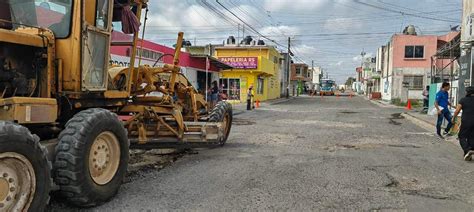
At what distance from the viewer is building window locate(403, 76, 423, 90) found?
48.0 m

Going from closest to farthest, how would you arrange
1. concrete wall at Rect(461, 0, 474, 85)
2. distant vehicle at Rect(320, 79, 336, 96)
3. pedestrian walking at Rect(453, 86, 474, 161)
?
pedestrian walking at Rect(453, 86, 474, 161) < concrete wall at Rect(461, 0, 474, 85) < distant vehicle at Rect(320, 79, 336, 96)

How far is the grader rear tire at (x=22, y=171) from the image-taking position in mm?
4438

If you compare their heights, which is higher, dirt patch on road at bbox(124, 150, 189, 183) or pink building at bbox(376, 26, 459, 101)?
pink building at bbox(376, 26, 459, 101)

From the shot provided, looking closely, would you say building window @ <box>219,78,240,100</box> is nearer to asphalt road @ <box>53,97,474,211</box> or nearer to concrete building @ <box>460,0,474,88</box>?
concrete building @ <box>460,0,474,88</box>

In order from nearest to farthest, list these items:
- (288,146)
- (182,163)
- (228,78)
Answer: (182,163), (288,146), (228,78)

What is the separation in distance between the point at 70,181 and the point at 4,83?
1441mm

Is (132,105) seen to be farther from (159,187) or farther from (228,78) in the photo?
(228,78)

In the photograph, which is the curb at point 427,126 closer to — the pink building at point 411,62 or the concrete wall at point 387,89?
the pink building at point 411,62

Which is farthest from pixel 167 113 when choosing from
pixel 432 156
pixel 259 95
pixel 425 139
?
pixel 259 95

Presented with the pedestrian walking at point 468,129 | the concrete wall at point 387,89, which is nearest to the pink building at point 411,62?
the concrete wall at point 387,89

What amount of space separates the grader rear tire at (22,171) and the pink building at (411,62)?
46.4m

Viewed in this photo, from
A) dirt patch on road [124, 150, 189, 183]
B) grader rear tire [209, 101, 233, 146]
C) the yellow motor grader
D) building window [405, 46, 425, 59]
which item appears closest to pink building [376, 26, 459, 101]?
building window [405, 46, 425, 59]

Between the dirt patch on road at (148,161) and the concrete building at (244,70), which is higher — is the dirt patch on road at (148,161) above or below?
below

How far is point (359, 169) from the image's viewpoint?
875cm
